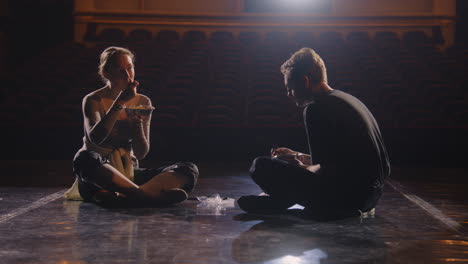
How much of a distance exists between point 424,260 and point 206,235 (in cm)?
56

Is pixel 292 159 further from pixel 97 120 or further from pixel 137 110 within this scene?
pixel 97 120

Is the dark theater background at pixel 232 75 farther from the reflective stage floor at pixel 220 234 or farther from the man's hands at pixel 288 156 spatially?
the man's hands at pixel 288 156

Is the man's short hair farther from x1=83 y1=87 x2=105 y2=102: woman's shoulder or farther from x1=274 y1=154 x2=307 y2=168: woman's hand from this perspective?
x1=83 y1=87 x2=105 y2=102: woman's shoulder

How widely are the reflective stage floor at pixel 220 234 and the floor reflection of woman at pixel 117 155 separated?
0.06 meters

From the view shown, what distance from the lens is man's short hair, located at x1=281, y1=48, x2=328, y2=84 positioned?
60.9 inches

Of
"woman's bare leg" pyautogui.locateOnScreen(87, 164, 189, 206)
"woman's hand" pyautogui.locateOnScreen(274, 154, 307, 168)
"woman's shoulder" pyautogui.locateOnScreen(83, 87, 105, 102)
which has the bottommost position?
"woman's bare leg" pyautogui.locateOnScreen(87, 164, 189, 206)

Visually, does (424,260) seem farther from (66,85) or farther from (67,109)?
(66,85)

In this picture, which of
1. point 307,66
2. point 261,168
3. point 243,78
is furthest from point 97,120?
point 243,78

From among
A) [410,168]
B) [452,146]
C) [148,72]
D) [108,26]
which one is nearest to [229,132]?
[410,168]

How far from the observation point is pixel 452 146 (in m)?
3.69

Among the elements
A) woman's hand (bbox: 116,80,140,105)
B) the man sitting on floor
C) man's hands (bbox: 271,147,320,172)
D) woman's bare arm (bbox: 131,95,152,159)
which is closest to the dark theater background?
the man sitting on floor

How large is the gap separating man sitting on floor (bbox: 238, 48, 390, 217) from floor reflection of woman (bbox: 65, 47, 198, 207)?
0.42 metres

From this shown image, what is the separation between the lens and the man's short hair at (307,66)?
1.55m

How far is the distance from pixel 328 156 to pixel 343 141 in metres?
0.07
